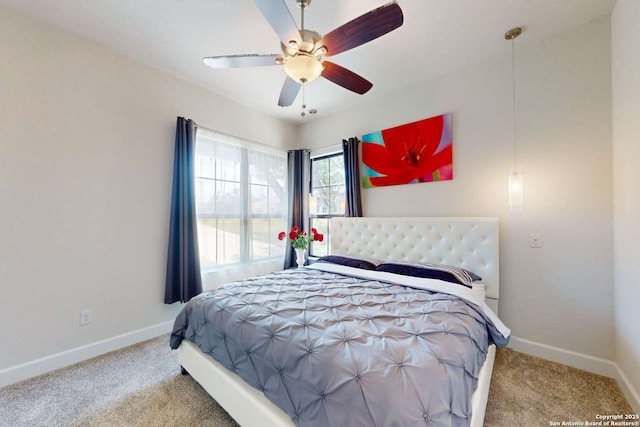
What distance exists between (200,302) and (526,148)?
314 centimetres

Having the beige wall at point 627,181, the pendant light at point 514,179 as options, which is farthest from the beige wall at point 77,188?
the beige wall at point 627,181

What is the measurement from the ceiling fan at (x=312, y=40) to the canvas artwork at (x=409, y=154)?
127 cm

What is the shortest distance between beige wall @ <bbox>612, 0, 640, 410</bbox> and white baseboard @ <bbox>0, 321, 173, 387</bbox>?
3.98m

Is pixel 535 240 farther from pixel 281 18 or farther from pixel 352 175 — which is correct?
pixel 281 18

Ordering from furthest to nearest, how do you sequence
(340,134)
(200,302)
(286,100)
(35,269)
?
(340,134)
(286,100)
(35,269)
(200,302)

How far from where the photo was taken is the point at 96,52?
2375 millimetres

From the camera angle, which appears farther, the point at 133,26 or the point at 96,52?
the point at 96,52

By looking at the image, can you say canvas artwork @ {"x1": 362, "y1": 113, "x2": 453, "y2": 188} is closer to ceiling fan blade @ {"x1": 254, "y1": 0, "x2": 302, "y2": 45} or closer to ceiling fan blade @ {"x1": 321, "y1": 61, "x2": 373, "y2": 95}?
ceiling fan blade @ {"x1": 321, "y1": 61, "x2": 373, "y2": 95}

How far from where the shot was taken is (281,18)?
4.70 ft

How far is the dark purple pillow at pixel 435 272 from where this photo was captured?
2218mm

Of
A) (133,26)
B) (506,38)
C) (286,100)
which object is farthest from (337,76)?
(133,26)

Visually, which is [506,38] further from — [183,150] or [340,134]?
[183,150]

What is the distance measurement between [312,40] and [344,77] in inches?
15.8

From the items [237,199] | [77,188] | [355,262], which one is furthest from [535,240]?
[77,188]
